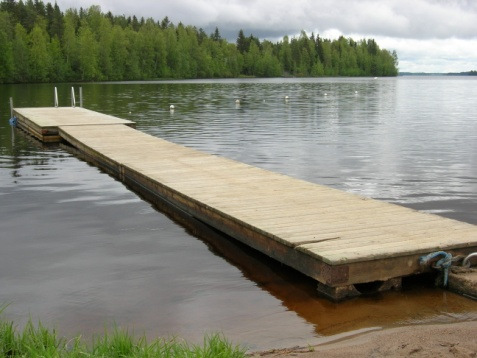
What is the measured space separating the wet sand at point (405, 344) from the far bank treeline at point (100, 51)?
358 feet

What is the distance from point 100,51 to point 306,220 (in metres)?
127

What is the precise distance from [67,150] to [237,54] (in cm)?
16056

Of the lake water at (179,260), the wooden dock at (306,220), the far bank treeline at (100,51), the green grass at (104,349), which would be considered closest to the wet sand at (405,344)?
the lake water at (179,260)

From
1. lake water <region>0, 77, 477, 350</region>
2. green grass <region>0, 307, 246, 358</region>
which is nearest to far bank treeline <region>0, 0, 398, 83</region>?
lake water <region>0, 77, 477, 350</region>

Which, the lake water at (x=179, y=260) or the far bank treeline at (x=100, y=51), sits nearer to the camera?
the lake water at (x=179, y=260)

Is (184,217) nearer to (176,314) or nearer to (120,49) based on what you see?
(176,314)

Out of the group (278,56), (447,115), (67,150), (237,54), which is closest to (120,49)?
(237,54)

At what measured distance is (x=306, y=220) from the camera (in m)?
8.77

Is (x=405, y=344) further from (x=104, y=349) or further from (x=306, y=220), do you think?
(x=306, y=220)

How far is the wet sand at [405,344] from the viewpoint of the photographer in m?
5.62

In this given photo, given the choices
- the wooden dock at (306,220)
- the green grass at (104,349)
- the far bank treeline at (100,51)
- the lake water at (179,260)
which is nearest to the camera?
the green grass at (104,349)

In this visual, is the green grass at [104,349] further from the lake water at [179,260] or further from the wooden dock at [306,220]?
the wooden dock at [306,220]

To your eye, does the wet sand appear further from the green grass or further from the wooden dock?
the wooden dock

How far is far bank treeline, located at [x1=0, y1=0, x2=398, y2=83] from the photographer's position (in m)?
114
